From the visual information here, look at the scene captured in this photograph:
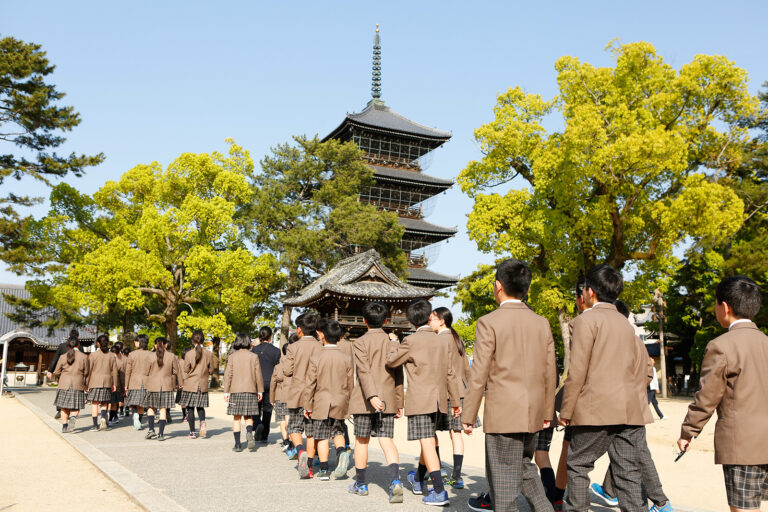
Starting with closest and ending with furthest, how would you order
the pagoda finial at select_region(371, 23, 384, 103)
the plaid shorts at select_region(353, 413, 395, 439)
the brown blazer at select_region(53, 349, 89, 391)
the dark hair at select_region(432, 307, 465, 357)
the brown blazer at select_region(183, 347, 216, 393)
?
the plaid shorts at select_region(353, 413, 395, 439) → the dark hair at select_region(432, 307, 465, 357) → the brown blazer at select_region(183, 347, 216, 393) → the brown blazer at select_region(53, 349, 89, 391) → the pagoda finial at select_region(371, 23, 384, 103)

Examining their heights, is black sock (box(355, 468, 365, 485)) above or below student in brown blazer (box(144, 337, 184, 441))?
below

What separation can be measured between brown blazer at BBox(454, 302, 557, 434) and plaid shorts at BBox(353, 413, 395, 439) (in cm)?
179

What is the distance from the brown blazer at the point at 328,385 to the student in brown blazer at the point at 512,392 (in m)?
2.46

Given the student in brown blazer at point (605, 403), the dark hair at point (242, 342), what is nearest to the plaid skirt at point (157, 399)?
the dark hair at point (242, 342)

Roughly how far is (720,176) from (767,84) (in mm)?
7421

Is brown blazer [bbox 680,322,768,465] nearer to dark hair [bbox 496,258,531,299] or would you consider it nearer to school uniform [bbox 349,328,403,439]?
dark hair [bbox 496,258,531,299]

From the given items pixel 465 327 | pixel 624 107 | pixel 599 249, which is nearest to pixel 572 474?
pixel 624 107

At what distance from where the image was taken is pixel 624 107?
18.2m

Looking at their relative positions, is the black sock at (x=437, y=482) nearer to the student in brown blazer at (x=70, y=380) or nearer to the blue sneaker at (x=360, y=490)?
the blue sneaker at (x=360, y=490)

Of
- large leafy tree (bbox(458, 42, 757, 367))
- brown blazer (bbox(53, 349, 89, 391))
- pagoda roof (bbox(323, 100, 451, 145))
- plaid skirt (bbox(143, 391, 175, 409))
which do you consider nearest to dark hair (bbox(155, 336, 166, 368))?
plaid skirt (bbox(143, 391, 175, 409))

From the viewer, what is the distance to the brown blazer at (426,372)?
17.5ft

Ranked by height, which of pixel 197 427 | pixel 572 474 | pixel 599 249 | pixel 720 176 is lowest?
pixel 197 427

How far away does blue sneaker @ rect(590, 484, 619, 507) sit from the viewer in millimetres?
5113

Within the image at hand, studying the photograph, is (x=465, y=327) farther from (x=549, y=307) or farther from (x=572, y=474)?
(x=572, y=474)
